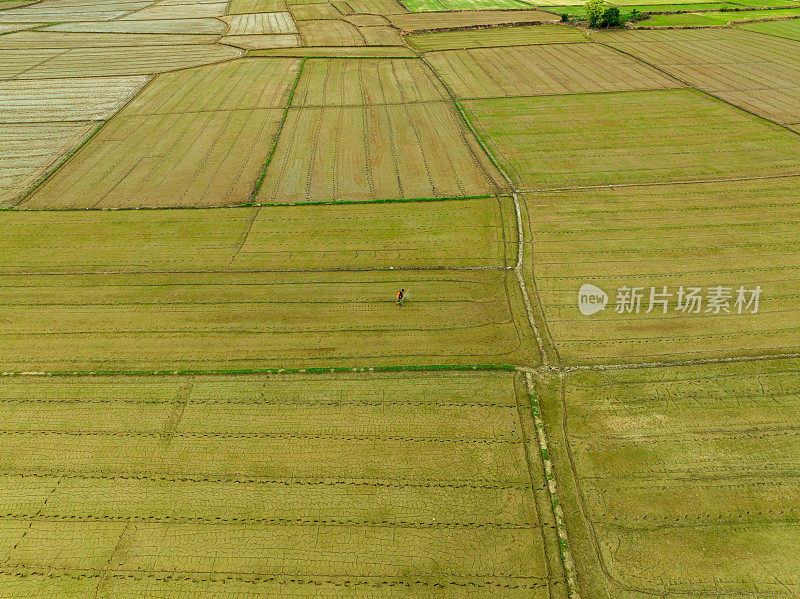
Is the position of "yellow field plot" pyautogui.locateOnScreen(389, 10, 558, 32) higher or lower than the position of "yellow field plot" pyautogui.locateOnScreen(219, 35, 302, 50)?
higher

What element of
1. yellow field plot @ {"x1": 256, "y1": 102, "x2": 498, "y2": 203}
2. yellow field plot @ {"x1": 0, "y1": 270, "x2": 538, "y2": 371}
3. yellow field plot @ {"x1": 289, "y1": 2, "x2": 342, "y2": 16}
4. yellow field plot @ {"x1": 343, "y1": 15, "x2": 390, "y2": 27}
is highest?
yellow field plot @ {"x1": 289, "y1": 2, "x2": 342, "y2": 16}

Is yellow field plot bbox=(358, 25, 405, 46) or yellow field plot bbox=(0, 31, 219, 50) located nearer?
yellow field plot bbox=(358, 25, 405, 46)

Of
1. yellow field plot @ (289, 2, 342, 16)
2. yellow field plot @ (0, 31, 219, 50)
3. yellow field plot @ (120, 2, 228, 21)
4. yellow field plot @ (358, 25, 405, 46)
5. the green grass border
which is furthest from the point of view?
yellow field plot @ (120, 2, 228, 21)

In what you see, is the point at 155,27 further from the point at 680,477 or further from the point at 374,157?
the point at 680,477

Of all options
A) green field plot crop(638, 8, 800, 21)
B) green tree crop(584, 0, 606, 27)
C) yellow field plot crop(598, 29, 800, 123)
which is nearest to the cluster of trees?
green tree crop(584, 0, 606, 27)

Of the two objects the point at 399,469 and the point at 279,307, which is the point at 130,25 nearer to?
the point at 279,307

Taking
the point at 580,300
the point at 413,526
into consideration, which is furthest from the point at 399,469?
the point at 580,300

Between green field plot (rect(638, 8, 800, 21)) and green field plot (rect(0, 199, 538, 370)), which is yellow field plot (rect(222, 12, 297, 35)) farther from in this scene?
green field plot (rect(638, 8, 800, 21))
